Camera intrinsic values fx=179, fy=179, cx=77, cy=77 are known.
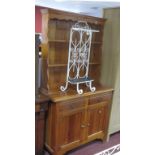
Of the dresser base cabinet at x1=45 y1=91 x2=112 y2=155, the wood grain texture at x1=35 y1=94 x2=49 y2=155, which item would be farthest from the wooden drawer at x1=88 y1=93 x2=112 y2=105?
the wood grain texture at x1=35 y1=94 x2=49 y2=155

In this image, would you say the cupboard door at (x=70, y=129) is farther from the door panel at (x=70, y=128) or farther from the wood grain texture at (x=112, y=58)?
the wood grain texture at (x=112, y=58)

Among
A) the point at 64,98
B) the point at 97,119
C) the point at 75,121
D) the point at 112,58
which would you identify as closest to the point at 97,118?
the point at 97,119

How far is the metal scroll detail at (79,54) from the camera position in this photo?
221 centimetres

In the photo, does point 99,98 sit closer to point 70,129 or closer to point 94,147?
point 70,129

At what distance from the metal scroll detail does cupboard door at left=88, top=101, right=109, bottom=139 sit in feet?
0.91

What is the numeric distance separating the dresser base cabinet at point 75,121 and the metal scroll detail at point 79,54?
0.63ft

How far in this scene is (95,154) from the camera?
7.81 feet

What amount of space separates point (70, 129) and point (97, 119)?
0.45 metres

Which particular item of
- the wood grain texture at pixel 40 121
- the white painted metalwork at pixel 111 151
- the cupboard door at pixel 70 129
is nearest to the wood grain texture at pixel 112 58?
the white painted metalwork at pixel 111 151

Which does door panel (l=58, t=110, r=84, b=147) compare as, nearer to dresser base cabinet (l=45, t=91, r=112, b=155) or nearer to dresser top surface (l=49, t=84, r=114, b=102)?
→ dresser base cabinet (l=45, t=91, r=112, b=155)
